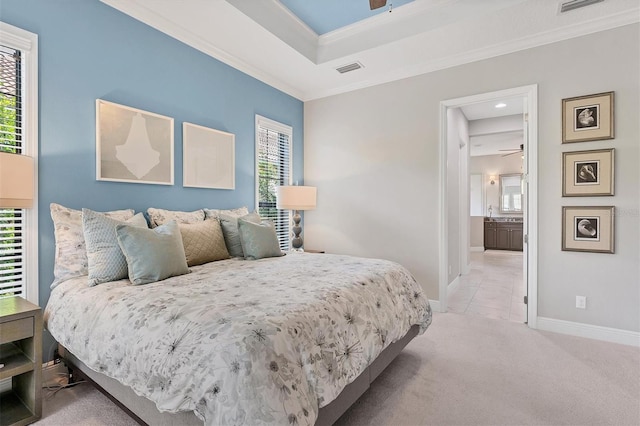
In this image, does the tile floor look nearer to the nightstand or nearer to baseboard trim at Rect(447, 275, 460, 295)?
baseboard trim at Rect(447, 275, 460, 295)

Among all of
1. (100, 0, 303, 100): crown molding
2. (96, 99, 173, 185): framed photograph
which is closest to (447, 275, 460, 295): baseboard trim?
(100, 0, 303, 100): crown molding

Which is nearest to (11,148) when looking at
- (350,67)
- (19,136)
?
(19,136)

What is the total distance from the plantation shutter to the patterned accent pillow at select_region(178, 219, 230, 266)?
1027mm

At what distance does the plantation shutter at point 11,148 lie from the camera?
2100 mm

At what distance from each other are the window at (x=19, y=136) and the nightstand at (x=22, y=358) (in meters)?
0.29

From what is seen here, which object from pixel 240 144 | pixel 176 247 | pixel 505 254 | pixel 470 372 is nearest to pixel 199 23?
pixel 240 144

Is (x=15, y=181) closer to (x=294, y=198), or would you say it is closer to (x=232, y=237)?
(x=232, y=237)

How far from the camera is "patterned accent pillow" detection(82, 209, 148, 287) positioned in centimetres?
206

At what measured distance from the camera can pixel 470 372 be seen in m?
2.34

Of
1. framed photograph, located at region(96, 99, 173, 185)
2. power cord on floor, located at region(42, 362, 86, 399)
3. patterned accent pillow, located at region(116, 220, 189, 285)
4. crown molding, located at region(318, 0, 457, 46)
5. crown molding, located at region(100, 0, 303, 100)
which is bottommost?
power cord on floor, located at region(42, 362, 86, 399)

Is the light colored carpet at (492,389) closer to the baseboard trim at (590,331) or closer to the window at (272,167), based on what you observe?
the baseboard trim at (590,331)

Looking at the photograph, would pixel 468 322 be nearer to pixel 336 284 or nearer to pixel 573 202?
pixel 573 202

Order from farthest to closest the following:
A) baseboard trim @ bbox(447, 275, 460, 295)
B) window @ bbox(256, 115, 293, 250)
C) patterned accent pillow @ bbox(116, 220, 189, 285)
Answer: baseboard trim @ bbox(447, 275, 460, 295) < window @ bbox(256, 115, 293, 250) < patterned accent pillow @ bbox(116, 220, 189, 285)

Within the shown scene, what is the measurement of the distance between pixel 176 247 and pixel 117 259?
36 cm
